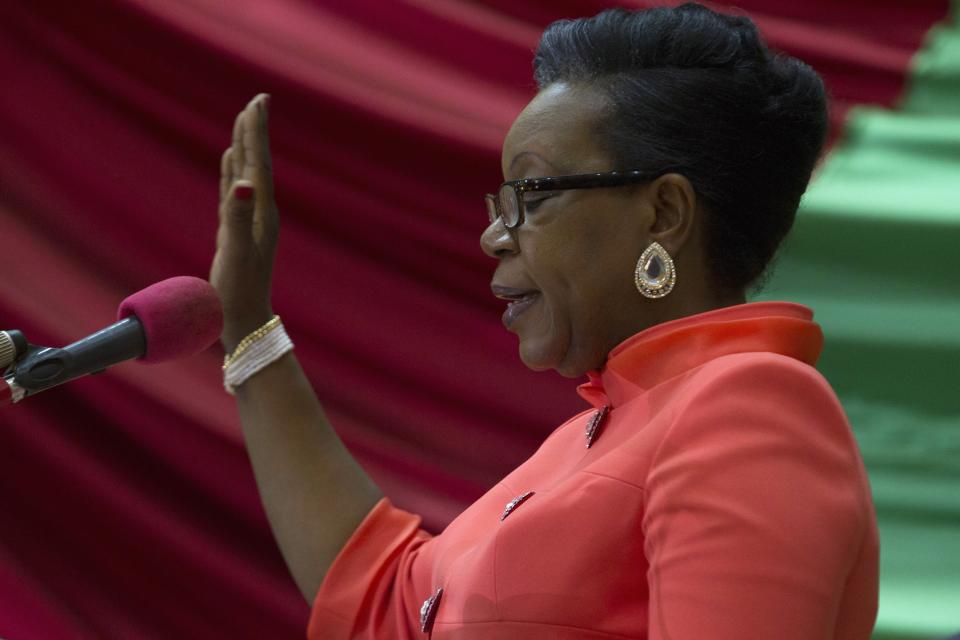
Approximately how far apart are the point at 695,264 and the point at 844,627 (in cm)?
35

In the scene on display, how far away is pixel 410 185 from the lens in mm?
1865

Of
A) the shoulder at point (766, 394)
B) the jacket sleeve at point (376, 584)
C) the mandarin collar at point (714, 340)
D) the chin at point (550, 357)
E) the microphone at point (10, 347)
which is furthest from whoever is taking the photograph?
the jacket sleeve at point (376, 584)

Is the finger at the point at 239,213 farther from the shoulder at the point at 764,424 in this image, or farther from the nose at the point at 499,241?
the shoulder at the point at 764,424

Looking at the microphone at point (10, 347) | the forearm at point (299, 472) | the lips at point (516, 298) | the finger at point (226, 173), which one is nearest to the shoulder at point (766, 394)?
the lips at point (516, 298)

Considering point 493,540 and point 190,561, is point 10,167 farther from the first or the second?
point 493,540

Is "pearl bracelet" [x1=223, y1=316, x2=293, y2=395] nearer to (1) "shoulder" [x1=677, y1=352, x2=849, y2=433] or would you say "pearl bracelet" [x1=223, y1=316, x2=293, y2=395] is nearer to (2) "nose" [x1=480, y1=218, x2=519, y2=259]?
(2) "nose" [x1=480, y1=218, x2=519, y2=259]

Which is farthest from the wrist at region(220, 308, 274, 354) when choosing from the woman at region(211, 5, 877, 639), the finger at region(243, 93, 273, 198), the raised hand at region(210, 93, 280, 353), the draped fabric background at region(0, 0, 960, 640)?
the woman at region(211, 5, 877, 639)

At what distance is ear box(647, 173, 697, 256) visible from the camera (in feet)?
3.66

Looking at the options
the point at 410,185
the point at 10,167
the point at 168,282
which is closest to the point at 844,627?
the point at 168,282

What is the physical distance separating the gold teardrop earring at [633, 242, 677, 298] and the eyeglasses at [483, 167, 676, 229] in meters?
0.07

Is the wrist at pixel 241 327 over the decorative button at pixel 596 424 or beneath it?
over

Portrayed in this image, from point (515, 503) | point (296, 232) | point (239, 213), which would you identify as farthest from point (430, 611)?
point (296, 232)

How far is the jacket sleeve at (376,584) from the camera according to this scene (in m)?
1.48

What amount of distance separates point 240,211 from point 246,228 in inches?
1.0
